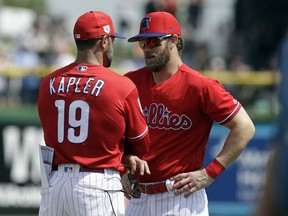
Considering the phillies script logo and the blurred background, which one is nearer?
the phillies script logo

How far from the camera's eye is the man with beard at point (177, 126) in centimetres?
582

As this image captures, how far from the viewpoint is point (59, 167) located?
5.55 meters

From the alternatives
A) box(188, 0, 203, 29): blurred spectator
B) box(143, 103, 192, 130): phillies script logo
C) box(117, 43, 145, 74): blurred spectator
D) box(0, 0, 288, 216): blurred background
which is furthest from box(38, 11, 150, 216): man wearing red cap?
box(188, 0, 203, 29): blurred spectator

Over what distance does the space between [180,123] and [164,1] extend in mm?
9588

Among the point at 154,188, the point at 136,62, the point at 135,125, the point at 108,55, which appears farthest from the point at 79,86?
the point at 136,62

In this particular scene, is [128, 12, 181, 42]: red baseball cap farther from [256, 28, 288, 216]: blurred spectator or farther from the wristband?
[256, 28, 288, 216]: blurred spectator

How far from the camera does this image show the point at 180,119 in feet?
19.3

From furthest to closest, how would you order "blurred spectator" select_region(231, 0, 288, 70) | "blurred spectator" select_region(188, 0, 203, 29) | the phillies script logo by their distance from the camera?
1. "blurred spectator" select_region(188, 0, 203, 29)
2. "blurred spectator" select_region(231, 0, 288, 70)
3. the phillies script logo

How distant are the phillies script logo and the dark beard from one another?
0.86 feet

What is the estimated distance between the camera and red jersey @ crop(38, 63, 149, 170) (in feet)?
17.8

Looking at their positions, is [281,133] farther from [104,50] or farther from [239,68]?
[239,68]

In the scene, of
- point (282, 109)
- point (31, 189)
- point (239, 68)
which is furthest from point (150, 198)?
point (239, 68)

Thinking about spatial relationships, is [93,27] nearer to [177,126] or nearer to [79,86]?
[79,86]

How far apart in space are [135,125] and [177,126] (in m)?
0.47
